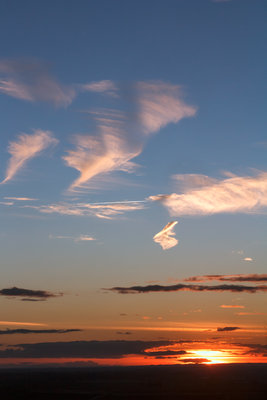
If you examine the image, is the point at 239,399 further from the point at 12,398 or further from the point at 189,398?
the point at 12,398

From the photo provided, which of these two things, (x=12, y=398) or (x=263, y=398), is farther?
(x=12, y=398)

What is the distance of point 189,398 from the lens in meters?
102

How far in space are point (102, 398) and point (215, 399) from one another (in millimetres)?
24416

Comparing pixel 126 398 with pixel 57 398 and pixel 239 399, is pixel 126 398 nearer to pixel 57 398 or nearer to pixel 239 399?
pixel 57 398

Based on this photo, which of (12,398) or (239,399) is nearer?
(239,399)

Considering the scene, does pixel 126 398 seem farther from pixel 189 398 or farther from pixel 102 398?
pixel 189 398

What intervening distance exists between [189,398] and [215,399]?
18.0 ft

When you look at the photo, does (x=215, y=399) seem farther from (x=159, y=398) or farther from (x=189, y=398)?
(x=159, y=398)

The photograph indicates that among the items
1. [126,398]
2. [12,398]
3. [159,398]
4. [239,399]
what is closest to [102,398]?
[126,398]

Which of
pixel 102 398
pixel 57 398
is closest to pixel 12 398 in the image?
pixel 57 398

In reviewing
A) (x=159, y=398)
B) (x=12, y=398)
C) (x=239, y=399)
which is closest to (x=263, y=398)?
(x=239, y=399)

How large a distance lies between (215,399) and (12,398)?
4470cm

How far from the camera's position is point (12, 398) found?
107375 millimetres

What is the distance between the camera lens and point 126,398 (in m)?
105
